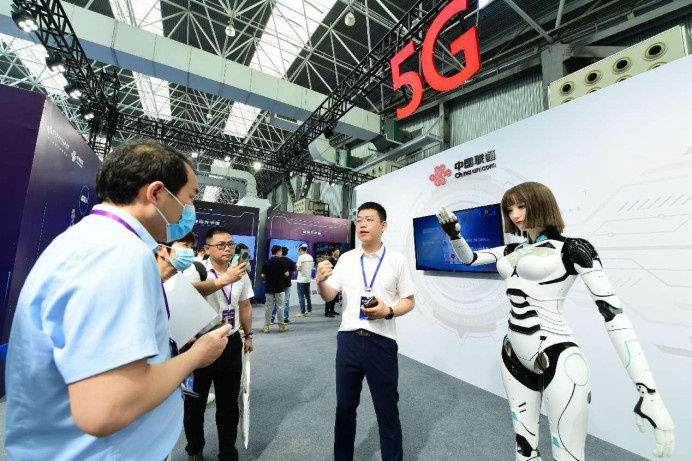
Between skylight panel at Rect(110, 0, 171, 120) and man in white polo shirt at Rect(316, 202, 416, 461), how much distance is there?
279 inches

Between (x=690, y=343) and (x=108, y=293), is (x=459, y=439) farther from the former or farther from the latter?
(x=108, y=293)

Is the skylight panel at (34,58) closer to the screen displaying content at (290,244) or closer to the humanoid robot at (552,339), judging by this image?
the screen displaying content at (290,244)

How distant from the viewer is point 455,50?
13.1ft

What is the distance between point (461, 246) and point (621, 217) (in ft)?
4.86

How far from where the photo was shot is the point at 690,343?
191 centimetres

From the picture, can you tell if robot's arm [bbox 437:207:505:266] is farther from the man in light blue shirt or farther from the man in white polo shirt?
the man in light blue shirt

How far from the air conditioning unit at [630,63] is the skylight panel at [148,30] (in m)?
7.39

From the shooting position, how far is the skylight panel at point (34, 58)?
7.89 metres

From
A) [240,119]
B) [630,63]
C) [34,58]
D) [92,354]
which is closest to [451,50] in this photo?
[630,63]

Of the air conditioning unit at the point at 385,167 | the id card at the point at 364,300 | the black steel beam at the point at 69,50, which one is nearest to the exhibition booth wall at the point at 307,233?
the air conditioning unit at the point at 385,167

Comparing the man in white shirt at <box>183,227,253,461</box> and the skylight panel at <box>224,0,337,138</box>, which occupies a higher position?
the skylight panel at <box>224,0,337,138</box>

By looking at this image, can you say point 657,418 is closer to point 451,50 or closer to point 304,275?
point 451,50

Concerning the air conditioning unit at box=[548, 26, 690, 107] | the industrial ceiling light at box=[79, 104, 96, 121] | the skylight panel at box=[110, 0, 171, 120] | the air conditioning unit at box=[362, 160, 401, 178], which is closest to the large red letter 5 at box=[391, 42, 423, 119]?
the air conditioning unit at box=[548, 26, 690, 107]

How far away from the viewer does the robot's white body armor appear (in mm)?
1188
